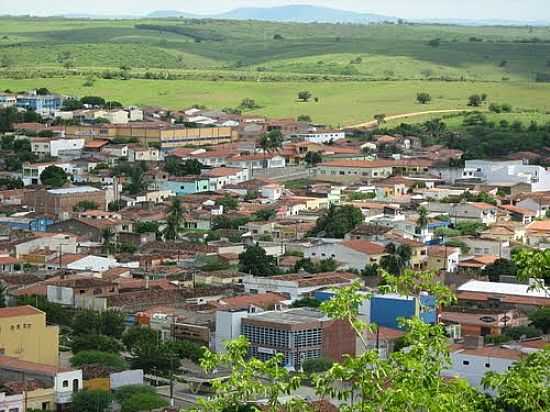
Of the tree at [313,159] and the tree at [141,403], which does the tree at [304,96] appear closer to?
the tree at [313,159]

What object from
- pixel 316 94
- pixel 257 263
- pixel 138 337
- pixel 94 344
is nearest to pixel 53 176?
pixel 257 263

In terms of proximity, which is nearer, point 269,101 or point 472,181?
point 472,181

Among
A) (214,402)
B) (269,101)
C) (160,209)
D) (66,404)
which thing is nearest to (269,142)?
(160,209)

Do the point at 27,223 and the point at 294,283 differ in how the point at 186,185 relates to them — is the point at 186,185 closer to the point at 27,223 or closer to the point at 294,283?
the point at 27,223

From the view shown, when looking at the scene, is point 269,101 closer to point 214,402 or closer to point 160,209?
point 160,209

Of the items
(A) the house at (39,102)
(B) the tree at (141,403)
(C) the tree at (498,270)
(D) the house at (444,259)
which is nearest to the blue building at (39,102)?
(A) the house at (39,102)

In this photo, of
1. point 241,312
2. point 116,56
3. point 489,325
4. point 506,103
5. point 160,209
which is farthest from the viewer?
point 116,56

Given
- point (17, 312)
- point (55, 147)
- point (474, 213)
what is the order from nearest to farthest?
1. point (17, 312)
2. point (474, 213)
3. point (55, 147)
